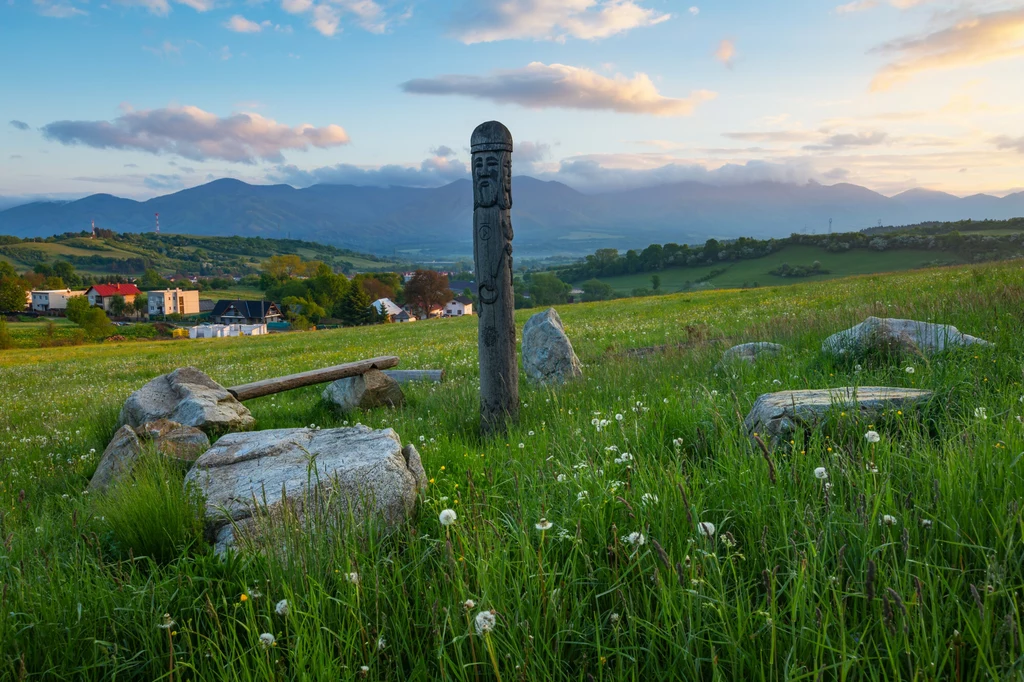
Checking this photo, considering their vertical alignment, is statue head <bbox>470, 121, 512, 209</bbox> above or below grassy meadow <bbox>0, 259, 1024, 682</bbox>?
above

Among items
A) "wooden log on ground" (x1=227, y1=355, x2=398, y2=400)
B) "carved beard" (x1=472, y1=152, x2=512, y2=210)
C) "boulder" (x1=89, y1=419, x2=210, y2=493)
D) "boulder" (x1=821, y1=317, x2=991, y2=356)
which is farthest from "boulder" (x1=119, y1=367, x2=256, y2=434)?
"boulder" (x1=821, y1=317, x2=991, y2=356)

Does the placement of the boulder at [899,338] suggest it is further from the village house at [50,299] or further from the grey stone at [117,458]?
the village house at [50,299]

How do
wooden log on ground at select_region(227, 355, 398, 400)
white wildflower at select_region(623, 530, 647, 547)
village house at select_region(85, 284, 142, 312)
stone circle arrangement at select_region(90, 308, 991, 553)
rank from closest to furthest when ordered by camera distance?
white wildflower at select_region(623, 530, 647, 547) → stone circle arrangement at select_region(90, 308, 991, 553) → wooden log on ground at select_region(227, 355, 398, 400) → village house at select_region(85, 284, 142, 312)

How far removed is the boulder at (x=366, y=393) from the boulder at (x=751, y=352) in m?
6.05

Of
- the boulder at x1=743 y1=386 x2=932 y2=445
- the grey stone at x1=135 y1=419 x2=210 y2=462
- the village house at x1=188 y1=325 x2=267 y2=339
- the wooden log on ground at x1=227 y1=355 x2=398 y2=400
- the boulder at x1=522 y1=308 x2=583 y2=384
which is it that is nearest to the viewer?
the boulder at x1=743 y1=386 x2=932 y2=445

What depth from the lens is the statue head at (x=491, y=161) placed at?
716 cm

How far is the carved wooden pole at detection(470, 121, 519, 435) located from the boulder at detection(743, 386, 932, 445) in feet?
11.2

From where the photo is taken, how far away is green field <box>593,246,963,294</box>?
86.6m

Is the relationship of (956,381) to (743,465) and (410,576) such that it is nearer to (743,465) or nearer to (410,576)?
(743,465)

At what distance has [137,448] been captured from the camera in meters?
6.53

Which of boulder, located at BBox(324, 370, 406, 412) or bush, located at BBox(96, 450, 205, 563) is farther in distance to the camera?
boulder, located at BBox(324, 370, 406, 412)

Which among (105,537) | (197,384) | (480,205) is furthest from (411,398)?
(105,537)

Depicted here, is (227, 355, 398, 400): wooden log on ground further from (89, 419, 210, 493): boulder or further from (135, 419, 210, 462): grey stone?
(89, 419, 210, 493): boulder

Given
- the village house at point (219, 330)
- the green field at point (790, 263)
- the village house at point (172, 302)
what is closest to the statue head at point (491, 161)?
the green field at point (790, 263)
